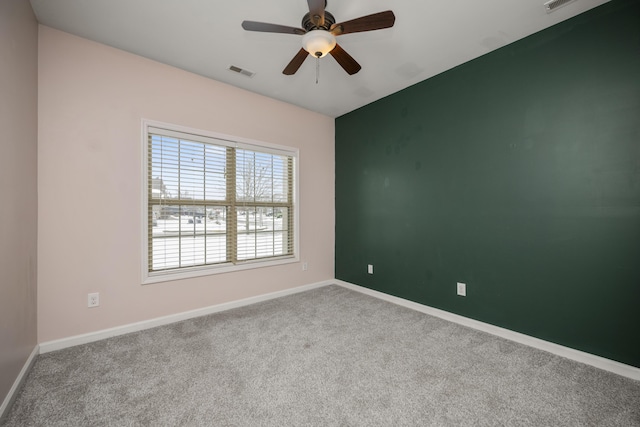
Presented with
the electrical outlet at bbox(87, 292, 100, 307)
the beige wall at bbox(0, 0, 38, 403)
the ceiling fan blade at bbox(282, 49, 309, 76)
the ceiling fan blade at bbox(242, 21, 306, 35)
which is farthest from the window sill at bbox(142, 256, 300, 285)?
the ceiling fan blade at bbox(242, 21, 306, 35)

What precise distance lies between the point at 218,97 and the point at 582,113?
358 centimetres

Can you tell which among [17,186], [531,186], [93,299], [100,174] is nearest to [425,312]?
[531,186]

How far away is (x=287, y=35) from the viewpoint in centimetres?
242

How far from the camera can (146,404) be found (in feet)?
5.49

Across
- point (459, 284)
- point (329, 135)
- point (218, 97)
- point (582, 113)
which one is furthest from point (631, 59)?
point (218, 97)

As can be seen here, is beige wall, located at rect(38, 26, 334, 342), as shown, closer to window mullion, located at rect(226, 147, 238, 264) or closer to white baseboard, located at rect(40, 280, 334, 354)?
white baseboard, located at rect(40, 280, 334, 354)

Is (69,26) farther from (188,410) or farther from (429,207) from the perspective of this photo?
(429,207)

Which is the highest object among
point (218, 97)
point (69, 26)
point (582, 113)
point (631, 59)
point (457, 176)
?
point (69, 26)

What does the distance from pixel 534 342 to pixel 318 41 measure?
10.2 ft

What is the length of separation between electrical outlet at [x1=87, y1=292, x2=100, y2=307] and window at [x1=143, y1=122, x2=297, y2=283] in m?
0.41

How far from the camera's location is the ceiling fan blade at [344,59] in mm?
2089

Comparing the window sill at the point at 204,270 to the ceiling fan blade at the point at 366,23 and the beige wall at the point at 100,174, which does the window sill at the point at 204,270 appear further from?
the ceiling fan blade at the point at 366,23

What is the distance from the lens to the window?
2898mm

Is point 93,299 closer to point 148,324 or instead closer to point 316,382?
point 148,324
